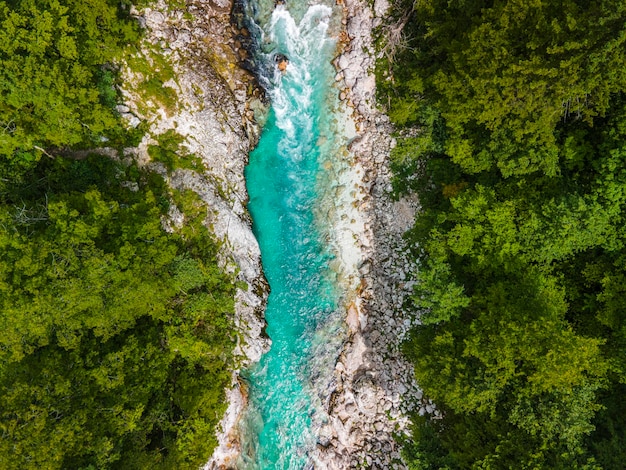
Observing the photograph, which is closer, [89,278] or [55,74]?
[89,278]

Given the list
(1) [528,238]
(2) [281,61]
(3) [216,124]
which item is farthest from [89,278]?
(1) [528,238]

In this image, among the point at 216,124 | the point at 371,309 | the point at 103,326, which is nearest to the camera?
the point at 103,326

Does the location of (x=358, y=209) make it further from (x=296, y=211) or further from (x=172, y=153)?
(x=172, y=153)

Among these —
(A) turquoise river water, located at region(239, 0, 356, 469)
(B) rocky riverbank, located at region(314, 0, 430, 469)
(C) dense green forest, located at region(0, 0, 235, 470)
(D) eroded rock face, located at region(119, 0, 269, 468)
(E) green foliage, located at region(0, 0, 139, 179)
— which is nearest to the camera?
(C) dense green forest, located at region(0, 0, 235, 470)

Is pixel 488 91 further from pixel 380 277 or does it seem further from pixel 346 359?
pixel 346 359

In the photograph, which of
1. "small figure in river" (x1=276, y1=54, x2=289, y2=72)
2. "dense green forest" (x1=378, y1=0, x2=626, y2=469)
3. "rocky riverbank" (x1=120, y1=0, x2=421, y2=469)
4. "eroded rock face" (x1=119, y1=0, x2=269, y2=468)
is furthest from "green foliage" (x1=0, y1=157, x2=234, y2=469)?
"dense green forest" (x1=378, y1=0, x2=626, y2=469)

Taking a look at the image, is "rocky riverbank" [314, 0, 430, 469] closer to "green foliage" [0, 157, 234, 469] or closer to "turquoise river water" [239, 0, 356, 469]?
"turquoise river water" [239, 0, 356, 469]

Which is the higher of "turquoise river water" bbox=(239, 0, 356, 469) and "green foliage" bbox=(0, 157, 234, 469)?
"turquoise river water" bbox=(239, 0, 356, 469)
